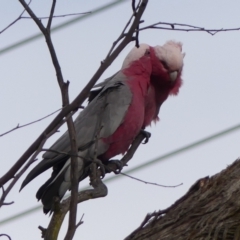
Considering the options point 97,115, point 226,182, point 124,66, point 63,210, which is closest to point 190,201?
point 226,182

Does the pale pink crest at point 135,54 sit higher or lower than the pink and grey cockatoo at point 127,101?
higher

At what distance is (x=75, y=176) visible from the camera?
1.53 metres

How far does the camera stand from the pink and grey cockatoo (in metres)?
2.78

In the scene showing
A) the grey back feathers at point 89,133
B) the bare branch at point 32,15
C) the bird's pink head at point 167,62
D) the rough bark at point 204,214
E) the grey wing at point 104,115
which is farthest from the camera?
the bird's pink head at point 167,62

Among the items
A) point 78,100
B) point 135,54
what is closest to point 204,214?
point 135,54

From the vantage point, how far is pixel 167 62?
301 cm

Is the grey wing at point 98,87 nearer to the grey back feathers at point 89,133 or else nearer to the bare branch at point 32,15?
the grey back feathers at point 89,133

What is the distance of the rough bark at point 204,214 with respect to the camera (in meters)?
2.33

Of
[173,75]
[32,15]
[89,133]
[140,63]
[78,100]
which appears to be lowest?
[78,100]

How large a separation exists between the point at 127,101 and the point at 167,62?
0.28 m

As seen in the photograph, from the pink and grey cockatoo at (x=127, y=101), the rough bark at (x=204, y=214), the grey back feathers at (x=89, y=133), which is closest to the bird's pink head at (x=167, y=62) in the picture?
the pink and grey cockatoo at (x=127, y=101)

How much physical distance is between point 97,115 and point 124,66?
0.37 m

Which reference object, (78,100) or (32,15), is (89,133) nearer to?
(32,15)

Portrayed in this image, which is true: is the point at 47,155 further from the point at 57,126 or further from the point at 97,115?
the point at 57,126
